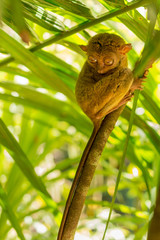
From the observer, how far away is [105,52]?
1.41 metres

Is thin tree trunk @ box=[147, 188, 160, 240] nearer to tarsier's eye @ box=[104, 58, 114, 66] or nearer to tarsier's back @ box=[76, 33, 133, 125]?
tarsier's back @ box=[76, 33, 133, 125]

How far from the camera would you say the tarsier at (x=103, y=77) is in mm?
1343

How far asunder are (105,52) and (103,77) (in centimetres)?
11

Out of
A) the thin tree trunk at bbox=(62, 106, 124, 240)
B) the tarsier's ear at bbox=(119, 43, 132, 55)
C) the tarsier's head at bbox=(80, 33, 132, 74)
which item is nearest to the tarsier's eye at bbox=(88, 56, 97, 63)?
the tarsier's head at bbox=(80, 33, 132, 74)

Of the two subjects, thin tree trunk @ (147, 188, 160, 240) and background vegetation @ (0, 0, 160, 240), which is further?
background vegetation @ (0, 0, 160, 240)

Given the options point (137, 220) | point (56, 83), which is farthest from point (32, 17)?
point (137, 220)

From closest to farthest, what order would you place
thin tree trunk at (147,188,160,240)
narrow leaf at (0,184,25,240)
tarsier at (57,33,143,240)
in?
thin tree trunk at (147,188,160,240) → narrow leaf at (0,184,25,240) → tarsier at (57,33,143,240)

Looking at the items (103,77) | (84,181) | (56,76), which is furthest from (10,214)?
(103,77)

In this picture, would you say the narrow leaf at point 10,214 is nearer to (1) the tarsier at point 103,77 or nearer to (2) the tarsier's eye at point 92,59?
(1) the tarsier at point 103,77

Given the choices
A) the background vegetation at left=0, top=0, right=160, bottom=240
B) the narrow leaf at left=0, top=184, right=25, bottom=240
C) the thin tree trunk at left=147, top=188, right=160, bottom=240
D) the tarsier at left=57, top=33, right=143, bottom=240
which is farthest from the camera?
the tarsier at left=57, top=33, right=143, bottom=240

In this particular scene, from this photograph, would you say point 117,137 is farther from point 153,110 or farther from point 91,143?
point 91,143

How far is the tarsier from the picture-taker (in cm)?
134

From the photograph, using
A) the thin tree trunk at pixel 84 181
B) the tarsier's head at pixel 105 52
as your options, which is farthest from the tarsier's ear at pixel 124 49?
the thin tree trunk at pixel 84 181

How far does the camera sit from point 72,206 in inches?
41.5
